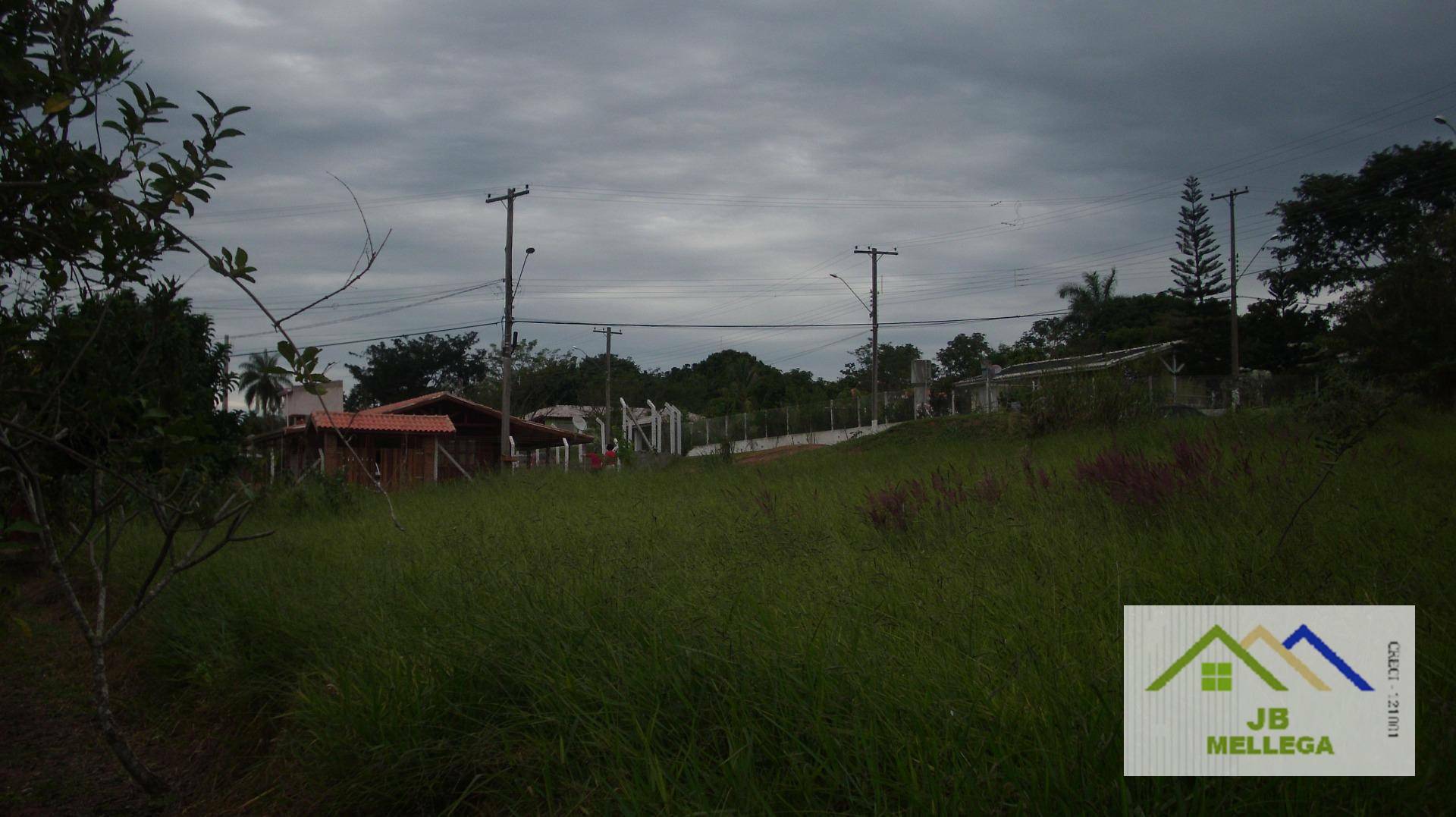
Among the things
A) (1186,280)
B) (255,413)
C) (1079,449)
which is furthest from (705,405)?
(255,413)

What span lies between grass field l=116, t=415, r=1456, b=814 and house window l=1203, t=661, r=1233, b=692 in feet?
0.78

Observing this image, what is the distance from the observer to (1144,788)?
2.21 metres

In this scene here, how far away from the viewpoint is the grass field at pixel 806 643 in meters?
2.45

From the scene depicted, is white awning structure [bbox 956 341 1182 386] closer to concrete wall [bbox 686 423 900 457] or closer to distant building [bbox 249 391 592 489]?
concrete wall [bbox 686 423 900 457]

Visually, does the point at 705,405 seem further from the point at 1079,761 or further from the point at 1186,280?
the point at 1079,761

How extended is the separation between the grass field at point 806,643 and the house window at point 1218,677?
9.3 inches

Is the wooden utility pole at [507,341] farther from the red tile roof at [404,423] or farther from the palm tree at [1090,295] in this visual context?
the palm tree at [1090,295]

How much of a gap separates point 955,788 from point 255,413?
444cm

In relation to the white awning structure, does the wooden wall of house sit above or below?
below

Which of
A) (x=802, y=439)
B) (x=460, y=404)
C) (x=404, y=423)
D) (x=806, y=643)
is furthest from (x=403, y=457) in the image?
(x=806, y=643)

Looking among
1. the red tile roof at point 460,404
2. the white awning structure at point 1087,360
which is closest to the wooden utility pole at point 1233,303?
the white awning structure at point 1087,360

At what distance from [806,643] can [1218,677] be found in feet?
4.14

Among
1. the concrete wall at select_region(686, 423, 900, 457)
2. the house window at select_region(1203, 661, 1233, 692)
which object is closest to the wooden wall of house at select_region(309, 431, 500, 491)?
the concrete wall at select_region(686, 423, 900, 457)

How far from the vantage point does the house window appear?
2.66 metres
